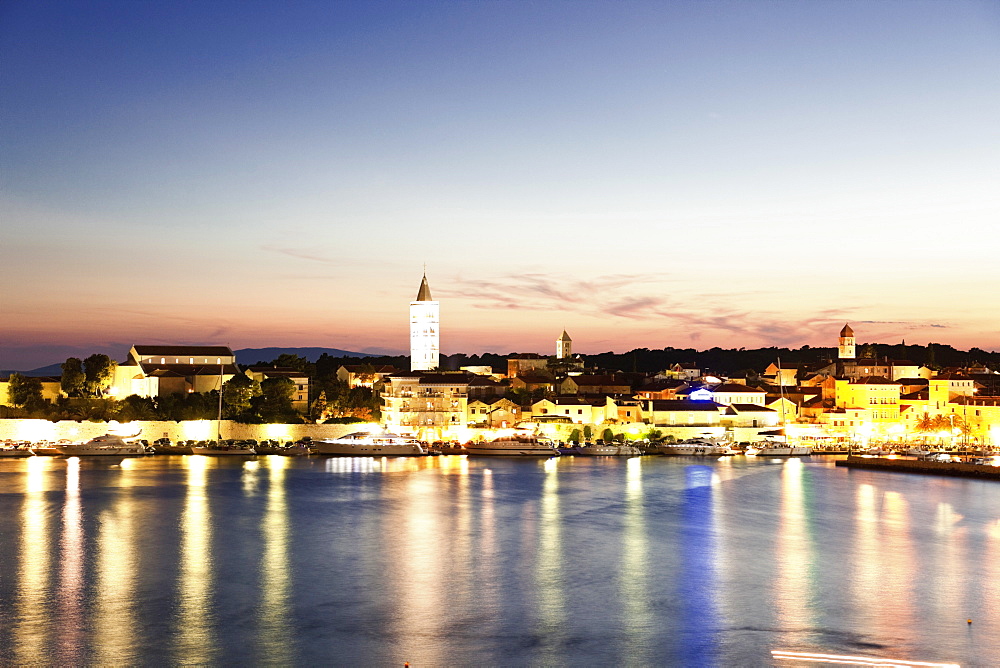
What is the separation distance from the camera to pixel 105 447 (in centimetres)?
2355

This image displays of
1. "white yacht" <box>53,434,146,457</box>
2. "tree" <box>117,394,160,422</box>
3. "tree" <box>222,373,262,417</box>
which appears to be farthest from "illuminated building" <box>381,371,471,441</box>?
"white yacht" <box>53,434,146,457</box>

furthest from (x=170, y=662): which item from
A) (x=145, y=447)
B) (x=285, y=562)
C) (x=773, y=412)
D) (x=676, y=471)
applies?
(x=773, y=412)

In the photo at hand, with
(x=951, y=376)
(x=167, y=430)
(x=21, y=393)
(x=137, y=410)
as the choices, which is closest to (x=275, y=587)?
(x=137, y=410)

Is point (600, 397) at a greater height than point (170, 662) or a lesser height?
greater

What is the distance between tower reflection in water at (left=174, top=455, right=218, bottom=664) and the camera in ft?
23.1

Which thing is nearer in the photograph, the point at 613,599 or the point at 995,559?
the point at 613,599

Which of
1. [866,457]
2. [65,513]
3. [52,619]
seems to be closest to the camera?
[52,619]

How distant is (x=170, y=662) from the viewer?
671 cm

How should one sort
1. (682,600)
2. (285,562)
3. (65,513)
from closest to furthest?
(682,600) → (285,562) → (65,513)

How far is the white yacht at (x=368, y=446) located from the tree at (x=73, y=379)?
6.45 m

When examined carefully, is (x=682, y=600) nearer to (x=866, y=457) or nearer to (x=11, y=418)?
(x=866, y=457)

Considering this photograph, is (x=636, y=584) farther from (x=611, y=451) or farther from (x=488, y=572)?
(x=611, y=451)

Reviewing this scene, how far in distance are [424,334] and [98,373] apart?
18847 mm

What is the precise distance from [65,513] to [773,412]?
2226cm
